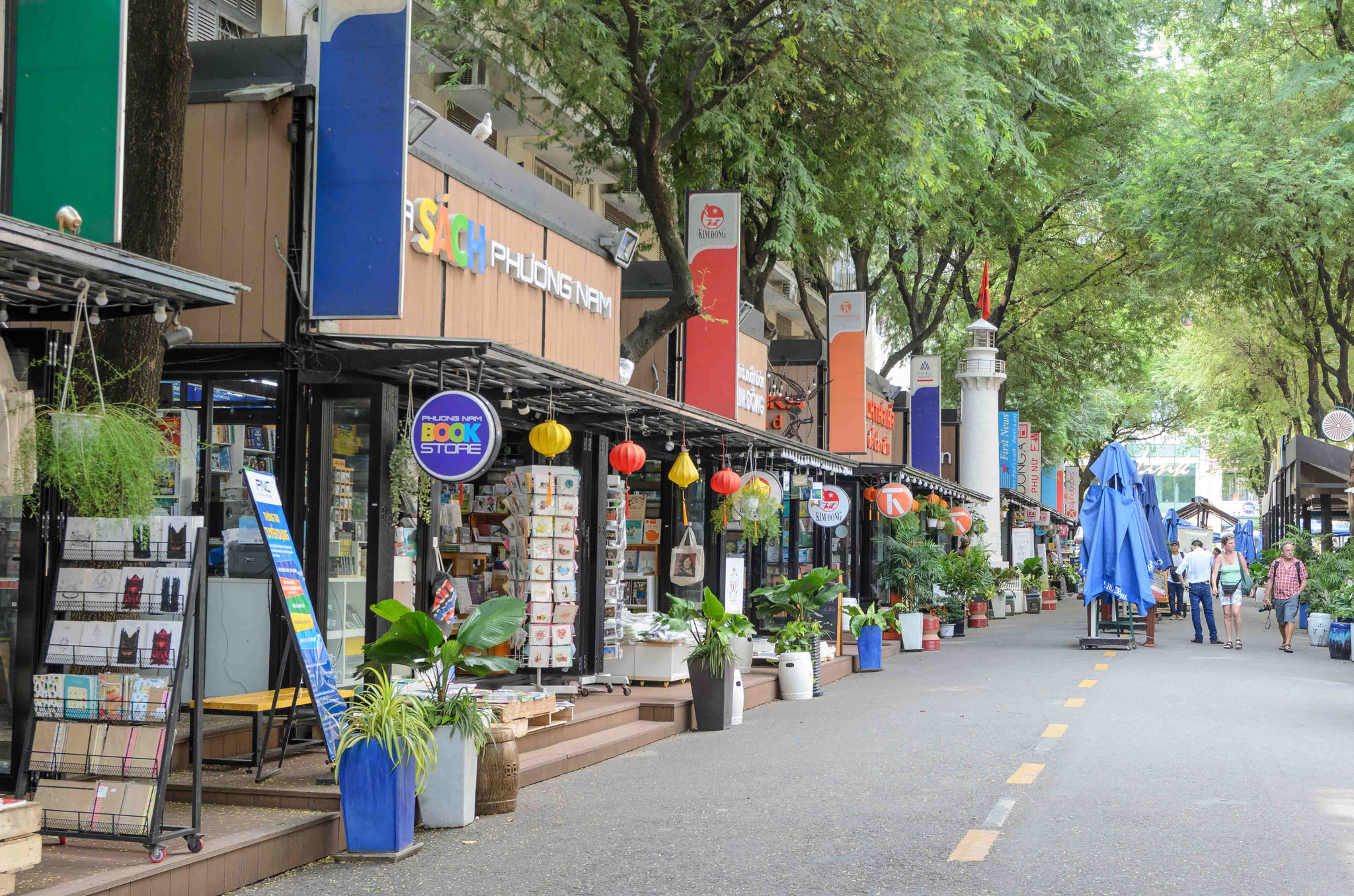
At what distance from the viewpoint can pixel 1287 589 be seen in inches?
866

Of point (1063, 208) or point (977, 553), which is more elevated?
point (1063, 208)

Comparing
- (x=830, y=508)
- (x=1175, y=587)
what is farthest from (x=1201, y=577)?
(x=1175, y=587)

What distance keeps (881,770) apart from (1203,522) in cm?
5601

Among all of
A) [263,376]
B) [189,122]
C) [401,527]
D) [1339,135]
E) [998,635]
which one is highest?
[1339,135]

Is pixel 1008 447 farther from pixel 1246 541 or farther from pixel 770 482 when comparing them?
pixel 1246 541

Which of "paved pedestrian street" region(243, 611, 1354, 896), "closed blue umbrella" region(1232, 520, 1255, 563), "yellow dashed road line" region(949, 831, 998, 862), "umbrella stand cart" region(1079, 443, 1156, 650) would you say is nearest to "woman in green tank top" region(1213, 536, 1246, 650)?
"umbrella stand cart" region(1079, 443, 1156, 650)

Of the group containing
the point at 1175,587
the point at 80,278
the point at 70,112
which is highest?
the point at 70,112

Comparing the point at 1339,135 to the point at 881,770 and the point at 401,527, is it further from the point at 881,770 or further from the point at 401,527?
the point at 401,527

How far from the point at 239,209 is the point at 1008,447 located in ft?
101

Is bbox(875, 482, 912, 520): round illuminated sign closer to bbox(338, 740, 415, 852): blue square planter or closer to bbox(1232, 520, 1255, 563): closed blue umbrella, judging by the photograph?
bbox(338, 740, 415, 852): blue square planter

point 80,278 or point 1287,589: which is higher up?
point 80,278

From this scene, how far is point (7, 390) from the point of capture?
21.3ft

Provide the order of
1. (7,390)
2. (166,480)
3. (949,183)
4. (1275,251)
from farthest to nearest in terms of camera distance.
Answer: (1275,251)
(949,183)
(166,480)
(7,390)

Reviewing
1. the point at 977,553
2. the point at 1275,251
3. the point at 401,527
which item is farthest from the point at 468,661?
the point at 1275,251
